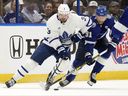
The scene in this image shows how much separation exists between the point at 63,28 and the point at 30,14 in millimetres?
1499

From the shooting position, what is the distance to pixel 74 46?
9.11 meters

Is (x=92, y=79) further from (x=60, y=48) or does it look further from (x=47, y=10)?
(x=47, y=10)

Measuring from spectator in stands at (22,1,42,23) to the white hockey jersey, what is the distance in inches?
51.4

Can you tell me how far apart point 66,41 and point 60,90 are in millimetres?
644

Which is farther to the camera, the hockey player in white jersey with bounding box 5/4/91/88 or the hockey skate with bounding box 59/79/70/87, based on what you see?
the hockey skate with bounding box 59/79/70/87

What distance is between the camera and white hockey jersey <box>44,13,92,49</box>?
761 centimetres

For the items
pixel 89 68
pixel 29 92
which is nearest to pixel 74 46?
pixel 89 68

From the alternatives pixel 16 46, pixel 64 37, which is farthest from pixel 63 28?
pixel 16 46

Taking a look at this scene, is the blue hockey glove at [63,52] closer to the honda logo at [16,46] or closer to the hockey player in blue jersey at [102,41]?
the hockey player in blue jersey at [102,41]

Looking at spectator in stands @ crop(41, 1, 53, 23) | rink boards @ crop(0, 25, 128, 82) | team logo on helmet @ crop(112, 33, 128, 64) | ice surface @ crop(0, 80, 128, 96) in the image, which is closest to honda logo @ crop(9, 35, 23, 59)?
rink boards @ crop(0, 25, 128, 82)

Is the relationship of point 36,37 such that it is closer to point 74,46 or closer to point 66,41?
point 74,46

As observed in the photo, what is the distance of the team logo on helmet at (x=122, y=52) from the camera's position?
30.7 ft

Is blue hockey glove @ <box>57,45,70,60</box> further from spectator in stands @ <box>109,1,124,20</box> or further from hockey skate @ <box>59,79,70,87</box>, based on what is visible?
spectator in stands @ <box>109,1,124,20</box>

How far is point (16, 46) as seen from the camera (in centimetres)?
880
